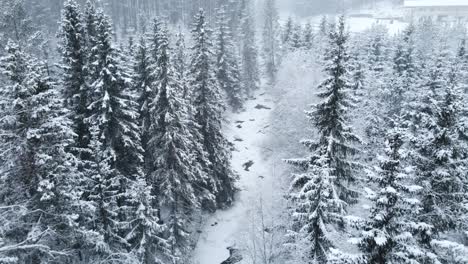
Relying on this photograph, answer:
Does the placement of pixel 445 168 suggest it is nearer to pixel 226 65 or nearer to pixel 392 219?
pixel 392 219

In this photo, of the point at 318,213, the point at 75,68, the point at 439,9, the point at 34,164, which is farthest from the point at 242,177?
the point at 439,9

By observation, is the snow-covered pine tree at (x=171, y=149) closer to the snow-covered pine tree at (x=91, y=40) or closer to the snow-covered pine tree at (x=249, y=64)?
the snow-covered pine tree at (x=91, y=40)

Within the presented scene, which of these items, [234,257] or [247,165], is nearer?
[234,257]

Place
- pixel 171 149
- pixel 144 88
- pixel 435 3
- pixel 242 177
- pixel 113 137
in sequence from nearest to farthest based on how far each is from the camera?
pixel 113 137, pixel 171 149, pixel 144 88, pixel 242 177, pixel 435 3

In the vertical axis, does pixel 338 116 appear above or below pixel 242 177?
above

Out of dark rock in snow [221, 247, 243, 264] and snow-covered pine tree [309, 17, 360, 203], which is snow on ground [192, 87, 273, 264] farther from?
snow-covered pine tree [309, 17, 360, 203]

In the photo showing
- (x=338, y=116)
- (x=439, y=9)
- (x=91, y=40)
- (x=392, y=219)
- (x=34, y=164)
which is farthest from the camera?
(x=439, y=9)

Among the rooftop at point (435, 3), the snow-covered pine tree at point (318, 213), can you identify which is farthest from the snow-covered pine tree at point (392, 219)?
the rooftop at point (435, 3)
